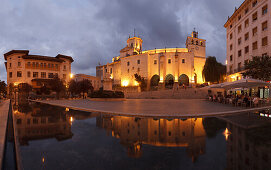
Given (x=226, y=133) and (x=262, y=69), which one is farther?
(x=262, y=69)

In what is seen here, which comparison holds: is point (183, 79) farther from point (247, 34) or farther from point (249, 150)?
point (249, 150)

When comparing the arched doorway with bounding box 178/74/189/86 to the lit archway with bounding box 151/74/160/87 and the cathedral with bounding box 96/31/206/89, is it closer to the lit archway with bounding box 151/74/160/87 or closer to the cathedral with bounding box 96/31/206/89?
the cathedral with bounding box 96/31/206/89

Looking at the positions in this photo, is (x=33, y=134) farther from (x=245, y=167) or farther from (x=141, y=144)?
(x=245, y=167)

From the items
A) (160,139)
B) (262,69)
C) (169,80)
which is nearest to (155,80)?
(169,80)

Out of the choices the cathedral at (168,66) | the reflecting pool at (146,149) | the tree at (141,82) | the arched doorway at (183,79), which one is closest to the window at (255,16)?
the cathedral at (168,66)

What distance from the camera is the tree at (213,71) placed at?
39062mm

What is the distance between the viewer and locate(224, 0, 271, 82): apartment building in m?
19.6

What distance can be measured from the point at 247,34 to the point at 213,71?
16960 mm

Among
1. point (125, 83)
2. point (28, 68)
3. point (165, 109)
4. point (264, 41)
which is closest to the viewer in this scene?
point (165, 109)

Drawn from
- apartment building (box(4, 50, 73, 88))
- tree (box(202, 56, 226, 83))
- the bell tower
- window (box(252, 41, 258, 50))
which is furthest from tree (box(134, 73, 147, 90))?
window (box(252, 41, 258, 50))

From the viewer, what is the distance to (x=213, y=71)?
3925 centimetres

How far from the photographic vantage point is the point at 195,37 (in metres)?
49.4

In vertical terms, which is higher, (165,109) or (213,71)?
(213,71)

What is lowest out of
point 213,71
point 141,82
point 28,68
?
point 141,82
